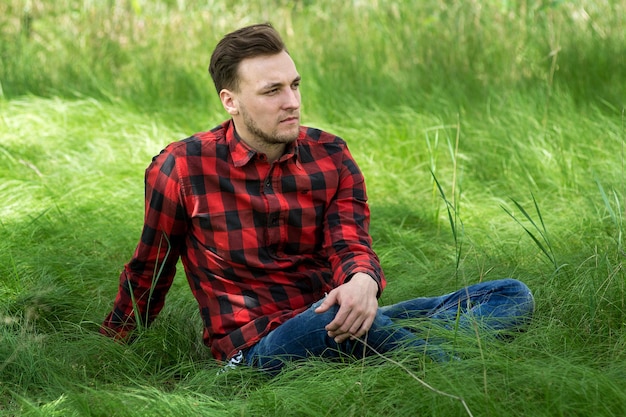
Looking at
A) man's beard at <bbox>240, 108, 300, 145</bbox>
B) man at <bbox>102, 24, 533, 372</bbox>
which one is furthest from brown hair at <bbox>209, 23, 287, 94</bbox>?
man's beard at <bbox>240, 108, 300, 145</bbox>

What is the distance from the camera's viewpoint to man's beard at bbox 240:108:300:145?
2736 millimetres

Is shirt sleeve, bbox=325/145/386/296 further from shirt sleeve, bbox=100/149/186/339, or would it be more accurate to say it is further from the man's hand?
shirt sleeve, bbox=100/149/186/339

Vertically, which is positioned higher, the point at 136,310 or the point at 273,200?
the point at 273,200

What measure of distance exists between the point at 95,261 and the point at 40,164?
1.48 metres

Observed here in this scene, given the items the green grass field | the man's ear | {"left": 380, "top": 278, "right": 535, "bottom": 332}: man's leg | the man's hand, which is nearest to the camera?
the green grass field

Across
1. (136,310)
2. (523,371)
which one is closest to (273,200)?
(136,310)

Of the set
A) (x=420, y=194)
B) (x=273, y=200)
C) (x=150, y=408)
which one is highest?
(x=273, y=200)

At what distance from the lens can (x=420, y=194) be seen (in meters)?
4.57

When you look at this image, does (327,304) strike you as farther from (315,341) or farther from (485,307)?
(485,307)

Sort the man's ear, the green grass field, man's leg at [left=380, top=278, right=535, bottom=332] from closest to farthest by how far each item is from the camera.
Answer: the green grass field, man's leg at [left=380, top=278, right=535, bottom=332], the man's ear

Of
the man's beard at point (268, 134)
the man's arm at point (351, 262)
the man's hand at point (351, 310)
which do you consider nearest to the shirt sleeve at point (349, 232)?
the man's arm at point (351, 262)

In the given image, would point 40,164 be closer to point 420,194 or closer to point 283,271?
point 420,194

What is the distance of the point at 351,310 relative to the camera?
8.22 ft

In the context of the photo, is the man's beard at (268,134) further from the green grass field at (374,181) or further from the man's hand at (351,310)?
the green grass field at (374,181)
